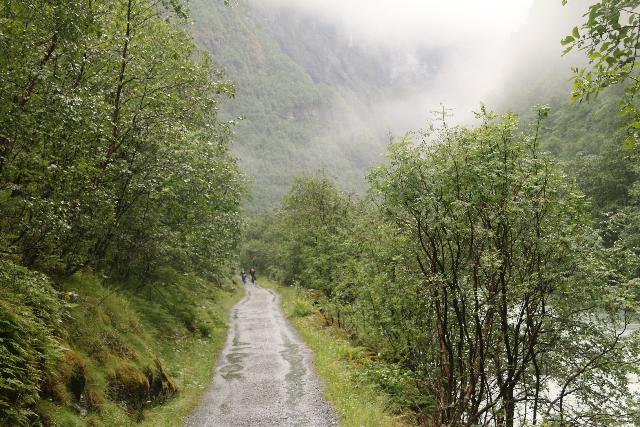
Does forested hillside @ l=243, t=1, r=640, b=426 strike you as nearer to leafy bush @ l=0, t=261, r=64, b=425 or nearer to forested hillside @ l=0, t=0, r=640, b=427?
forested hillside @ l=0, t=0, r=640, b=427

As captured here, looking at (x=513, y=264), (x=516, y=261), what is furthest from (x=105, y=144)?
(x=516, y=261)

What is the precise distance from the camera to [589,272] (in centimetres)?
984

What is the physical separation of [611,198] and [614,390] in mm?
48077

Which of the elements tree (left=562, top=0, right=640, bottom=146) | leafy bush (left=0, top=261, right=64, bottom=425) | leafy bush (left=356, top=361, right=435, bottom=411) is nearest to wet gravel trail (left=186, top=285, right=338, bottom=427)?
leafy bush (left=356, top=361, right=435, bottom=411)

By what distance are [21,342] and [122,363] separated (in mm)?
4795

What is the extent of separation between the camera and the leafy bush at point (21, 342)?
698 cm

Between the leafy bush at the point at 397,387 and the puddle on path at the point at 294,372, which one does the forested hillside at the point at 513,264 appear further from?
the puddle on path at the point at 294,372

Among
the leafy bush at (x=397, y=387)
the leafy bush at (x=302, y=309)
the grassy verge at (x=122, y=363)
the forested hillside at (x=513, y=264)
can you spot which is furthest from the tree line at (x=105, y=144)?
the leafy bush at (x=302, y=309)

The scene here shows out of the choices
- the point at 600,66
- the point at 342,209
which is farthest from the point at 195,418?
the point at 342,209

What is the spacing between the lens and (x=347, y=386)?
50.2 feet

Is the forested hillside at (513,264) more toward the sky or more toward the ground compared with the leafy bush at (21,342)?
more toward the sky

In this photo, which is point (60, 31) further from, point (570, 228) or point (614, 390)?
point (614, 390)

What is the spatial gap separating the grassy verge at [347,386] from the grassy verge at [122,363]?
455 centimetres

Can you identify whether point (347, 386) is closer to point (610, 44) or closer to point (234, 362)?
point (234, 362)
